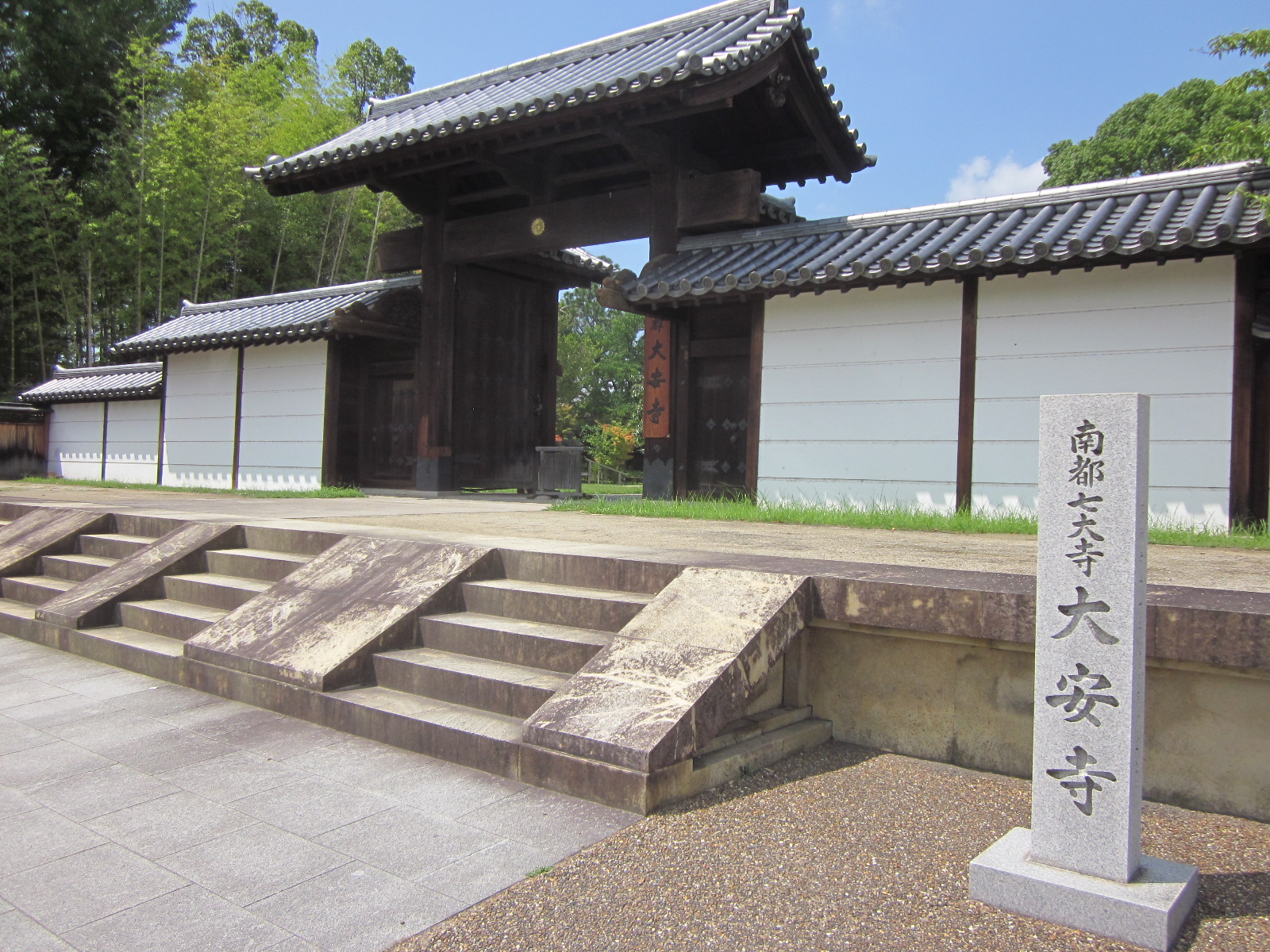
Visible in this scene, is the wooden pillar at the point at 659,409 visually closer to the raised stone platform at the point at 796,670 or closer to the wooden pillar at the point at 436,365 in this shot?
the wooden pillar at the point at 436,365

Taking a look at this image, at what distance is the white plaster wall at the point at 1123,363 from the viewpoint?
6.27 m

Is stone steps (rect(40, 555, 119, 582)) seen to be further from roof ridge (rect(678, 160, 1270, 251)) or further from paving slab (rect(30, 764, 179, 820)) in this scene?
roof ridge (rect(678, 160, 1270, 251))

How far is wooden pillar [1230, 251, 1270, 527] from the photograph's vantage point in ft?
20.2

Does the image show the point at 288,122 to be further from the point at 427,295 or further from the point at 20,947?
the point at 20,947

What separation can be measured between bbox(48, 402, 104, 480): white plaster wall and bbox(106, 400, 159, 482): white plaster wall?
47 cm

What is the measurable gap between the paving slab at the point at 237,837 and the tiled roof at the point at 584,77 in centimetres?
642

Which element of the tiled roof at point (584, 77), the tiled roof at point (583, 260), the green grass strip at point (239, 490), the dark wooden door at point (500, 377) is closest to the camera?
the tiled roof at point (584, 77)

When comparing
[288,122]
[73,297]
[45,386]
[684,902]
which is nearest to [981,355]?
[684,902]

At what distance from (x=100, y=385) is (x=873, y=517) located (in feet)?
51.3

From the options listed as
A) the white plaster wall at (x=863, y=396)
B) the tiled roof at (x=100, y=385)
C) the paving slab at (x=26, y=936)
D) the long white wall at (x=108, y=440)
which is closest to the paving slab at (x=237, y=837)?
the paving slab at (x=26, y=936)

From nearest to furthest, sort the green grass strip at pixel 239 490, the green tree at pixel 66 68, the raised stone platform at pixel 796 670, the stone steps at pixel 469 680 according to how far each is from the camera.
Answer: the raised stone platform at pixel 796 670 < the stone steps at pixel 469 680 < the green grass strip at pixel 239 490 < the green tree at pixel 66 68

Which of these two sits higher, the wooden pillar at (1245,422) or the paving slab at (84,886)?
the wooden pillar at (1245,422)

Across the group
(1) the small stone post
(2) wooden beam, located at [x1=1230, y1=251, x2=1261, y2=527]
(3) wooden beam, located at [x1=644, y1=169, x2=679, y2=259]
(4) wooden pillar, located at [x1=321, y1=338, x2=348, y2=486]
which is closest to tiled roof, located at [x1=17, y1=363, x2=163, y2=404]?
(4) wooden pillar, located at [x1=321, y1=338, x2=348, y2=486]

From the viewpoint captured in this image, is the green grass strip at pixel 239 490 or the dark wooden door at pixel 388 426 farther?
the dark wooden door at pixel 388 426
